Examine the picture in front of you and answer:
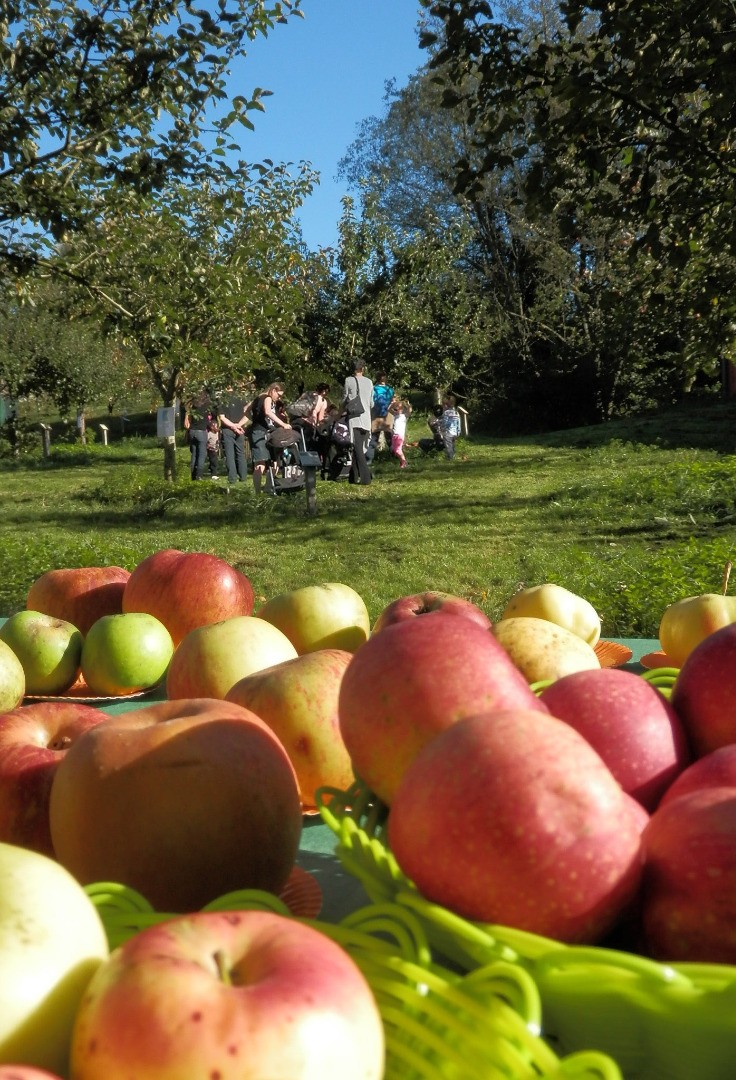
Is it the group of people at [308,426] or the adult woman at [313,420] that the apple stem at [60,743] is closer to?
the group of people at [308,426]

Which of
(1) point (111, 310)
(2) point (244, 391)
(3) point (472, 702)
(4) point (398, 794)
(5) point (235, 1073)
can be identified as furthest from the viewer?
(2) point (244, 391)

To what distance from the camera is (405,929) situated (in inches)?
34.2

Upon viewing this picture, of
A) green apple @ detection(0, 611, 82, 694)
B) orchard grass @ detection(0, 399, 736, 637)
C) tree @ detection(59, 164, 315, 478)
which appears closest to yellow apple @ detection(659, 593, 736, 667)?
green apple @ detection(0, 611, 82, 694)

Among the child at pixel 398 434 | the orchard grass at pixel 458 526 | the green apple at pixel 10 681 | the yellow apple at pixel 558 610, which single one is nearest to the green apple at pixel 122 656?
the green apple at pixel 10 681

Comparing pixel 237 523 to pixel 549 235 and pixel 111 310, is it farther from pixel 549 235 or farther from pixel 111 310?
pixel 549 235

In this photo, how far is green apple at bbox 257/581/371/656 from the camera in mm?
2252

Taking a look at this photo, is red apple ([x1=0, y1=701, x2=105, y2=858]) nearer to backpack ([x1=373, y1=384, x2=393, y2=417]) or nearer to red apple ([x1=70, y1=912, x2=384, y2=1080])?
red apple ([x1=70, y1=912, x2=384, y2=1080])

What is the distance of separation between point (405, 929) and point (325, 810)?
0.22 meters

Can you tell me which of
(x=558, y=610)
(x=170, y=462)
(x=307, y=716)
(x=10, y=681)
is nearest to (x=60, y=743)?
(x=307, y=716)

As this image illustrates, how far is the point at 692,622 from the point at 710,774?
1.24 meters

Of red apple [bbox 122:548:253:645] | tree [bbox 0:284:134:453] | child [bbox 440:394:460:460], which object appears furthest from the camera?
tree [bbox 0:284:134:453]

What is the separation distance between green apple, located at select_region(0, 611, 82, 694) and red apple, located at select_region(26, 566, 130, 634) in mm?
310

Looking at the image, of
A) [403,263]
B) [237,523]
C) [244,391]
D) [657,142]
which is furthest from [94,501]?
[403,263]

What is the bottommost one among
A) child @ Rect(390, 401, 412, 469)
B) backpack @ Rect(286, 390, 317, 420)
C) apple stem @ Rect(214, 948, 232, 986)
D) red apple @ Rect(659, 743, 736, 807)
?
apple stem @ Rect(214, 948, 232, 986)
